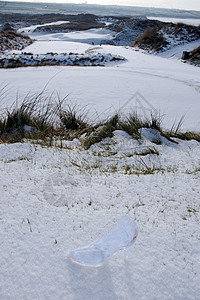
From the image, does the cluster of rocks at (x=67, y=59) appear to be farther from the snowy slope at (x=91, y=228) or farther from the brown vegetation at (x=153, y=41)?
the snowy slope at (x=91, y=228)

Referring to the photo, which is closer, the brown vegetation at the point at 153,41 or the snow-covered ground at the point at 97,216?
the snow-covered ground at the point at 97,216

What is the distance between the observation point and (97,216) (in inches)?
57.0

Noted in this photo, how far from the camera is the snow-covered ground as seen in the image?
3.29 feet

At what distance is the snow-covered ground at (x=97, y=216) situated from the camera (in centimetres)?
100

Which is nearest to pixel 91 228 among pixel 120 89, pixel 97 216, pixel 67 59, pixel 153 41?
pixel 97 216

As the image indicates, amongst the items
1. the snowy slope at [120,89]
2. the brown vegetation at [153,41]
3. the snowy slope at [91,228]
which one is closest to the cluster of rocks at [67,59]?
the snowy slope at [120,89]

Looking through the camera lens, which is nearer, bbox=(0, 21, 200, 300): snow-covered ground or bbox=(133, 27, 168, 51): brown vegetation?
bbox=(0, 21, 200, 300): snow-covered ground

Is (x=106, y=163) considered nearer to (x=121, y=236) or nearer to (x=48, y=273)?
(x=121, y=236)

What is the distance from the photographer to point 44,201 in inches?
61.8

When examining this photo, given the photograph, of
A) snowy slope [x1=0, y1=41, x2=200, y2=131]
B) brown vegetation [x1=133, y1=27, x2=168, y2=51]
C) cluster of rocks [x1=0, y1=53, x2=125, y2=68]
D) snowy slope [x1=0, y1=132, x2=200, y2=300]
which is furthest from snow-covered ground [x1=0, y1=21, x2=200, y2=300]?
brown vegetation [x1=133, y1=27, x2=168, y2=51]

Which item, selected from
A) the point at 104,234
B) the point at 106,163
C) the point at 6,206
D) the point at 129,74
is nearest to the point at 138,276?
the point at 104,234

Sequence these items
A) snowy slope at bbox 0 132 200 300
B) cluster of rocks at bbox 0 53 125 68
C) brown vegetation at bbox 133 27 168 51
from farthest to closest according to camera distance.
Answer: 1. brown vegetation at bbox 133 27 168 51
2. cluster of rocks at bbox 0 53 125 68
3. snowy slope at bbox 0 132 200 300

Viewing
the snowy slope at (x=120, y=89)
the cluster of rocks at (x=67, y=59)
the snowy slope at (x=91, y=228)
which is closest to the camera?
the snowy slope at (x=91, y=228)

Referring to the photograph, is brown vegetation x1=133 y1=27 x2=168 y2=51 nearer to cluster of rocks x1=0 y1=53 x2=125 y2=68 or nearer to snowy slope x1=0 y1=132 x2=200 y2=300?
cluster of rocks x1=0 y1=53 x2=125 y2=68
